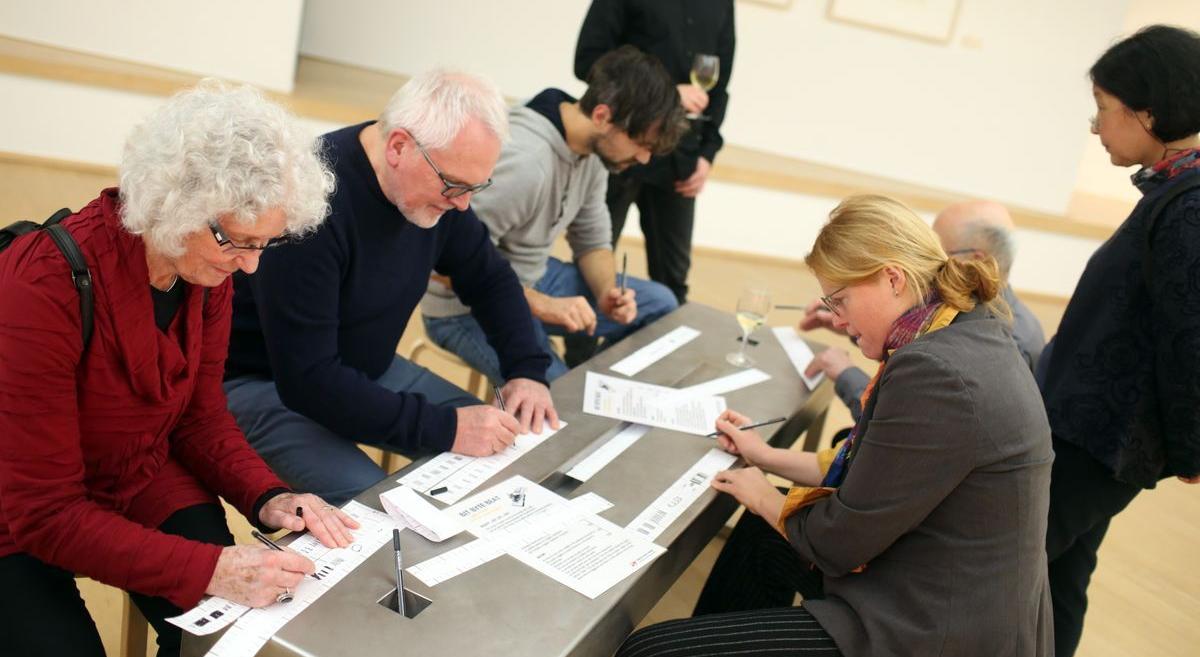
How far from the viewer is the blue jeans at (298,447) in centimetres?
185

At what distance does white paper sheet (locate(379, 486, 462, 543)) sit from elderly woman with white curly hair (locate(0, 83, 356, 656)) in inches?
3.2

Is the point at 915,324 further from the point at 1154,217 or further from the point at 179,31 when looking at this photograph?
the point at 179,31

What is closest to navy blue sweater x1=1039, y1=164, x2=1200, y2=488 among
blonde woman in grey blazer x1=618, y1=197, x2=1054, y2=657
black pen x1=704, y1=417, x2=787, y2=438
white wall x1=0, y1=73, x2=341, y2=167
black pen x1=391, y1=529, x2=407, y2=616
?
blonde woman in grey blazer x1=618, y1=197, x2=1054, y2=657

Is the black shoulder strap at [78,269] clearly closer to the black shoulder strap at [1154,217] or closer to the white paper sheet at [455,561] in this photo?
the white paper sheet at [455,561]

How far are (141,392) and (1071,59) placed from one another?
6.38m

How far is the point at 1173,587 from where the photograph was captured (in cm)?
317

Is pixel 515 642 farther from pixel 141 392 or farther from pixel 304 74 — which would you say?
pixel 304 74

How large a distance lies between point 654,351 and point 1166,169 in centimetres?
117

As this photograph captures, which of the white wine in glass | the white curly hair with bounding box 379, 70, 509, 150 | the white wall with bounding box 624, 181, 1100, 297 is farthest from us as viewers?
the white wall with bounding box 624, 181, 1100, 297

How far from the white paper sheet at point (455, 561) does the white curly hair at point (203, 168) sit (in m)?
0.56

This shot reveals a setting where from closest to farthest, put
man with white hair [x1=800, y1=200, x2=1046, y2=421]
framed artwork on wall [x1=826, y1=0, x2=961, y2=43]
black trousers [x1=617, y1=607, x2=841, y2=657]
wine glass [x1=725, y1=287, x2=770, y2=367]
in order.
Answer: black trousers [x1=617, y1=607, x2=841, y2=657] → wine glass [x1=725, y1=287, x2=770, y2=367] → man with white hair [x1=800, y1=200, x2=1046, y2=421] → framed artwork on wall [x1=826, y1=0, x2=961, y2=43]

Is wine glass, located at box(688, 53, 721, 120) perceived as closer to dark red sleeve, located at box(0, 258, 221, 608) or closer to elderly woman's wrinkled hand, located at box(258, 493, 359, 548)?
elderly woman's wrinkled hand, located at box(258, 493, 359, 548)

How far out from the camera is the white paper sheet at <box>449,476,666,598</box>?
139cm

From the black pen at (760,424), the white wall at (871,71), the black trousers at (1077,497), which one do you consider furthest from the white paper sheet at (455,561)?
the white wall at (871,71)
